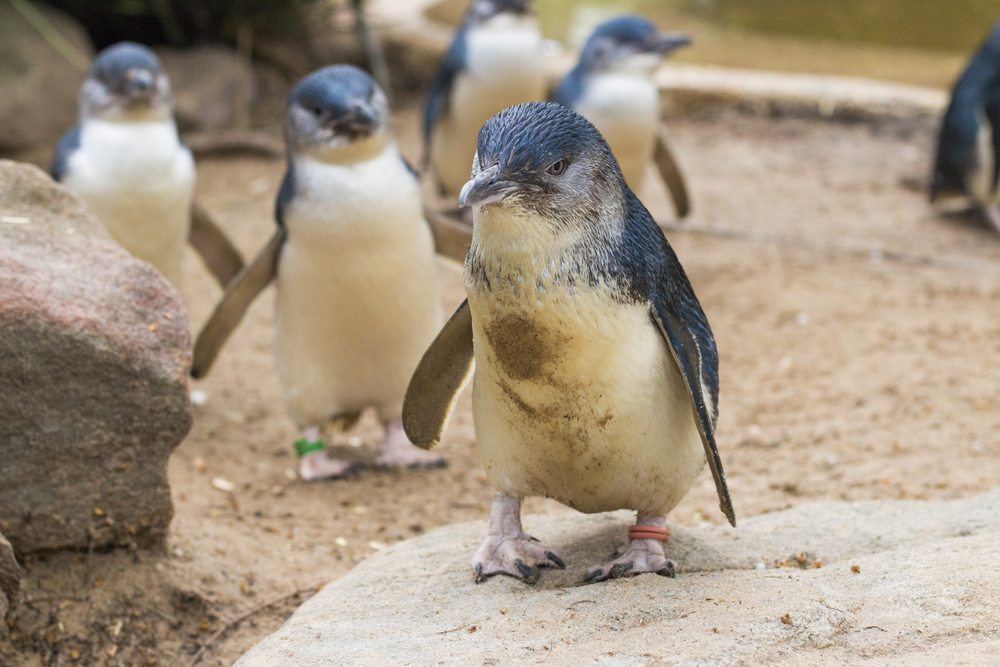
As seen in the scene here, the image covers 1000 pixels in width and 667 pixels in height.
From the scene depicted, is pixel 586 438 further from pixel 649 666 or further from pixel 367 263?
pixel 367 263

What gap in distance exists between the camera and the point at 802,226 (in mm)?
7309

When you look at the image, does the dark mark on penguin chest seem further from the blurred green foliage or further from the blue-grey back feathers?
the blurred green foliage

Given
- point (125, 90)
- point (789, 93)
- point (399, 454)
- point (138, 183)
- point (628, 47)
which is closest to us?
point (399, 454)

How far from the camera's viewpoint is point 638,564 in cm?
261

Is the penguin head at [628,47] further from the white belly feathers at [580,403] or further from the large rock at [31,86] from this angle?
the large rock at [31,86]

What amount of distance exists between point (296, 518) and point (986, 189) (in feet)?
18.1

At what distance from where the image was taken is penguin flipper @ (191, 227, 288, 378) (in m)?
4.15

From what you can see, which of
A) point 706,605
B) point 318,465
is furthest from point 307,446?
point 706,605

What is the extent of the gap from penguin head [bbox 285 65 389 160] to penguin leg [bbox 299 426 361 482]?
3.94 ft

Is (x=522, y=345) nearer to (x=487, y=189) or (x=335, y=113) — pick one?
(x=487, y=189)

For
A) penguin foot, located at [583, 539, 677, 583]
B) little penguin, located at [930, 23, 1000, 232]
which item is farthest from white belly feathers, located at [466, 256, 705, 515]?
little penguin, located at [930, 23, 1000, 232]

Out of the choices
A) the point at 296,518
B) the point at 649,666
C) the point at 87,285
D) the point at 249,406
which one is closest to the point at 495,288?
the point at 649,666

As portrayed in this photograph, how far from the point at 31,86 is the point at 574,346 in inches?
298

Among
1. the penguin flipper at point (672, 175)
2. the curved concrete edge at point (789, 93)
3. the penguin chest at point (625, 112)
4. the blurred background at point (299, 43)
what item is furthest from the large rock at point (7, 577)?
the curved concrete edge at point (789, 93)
